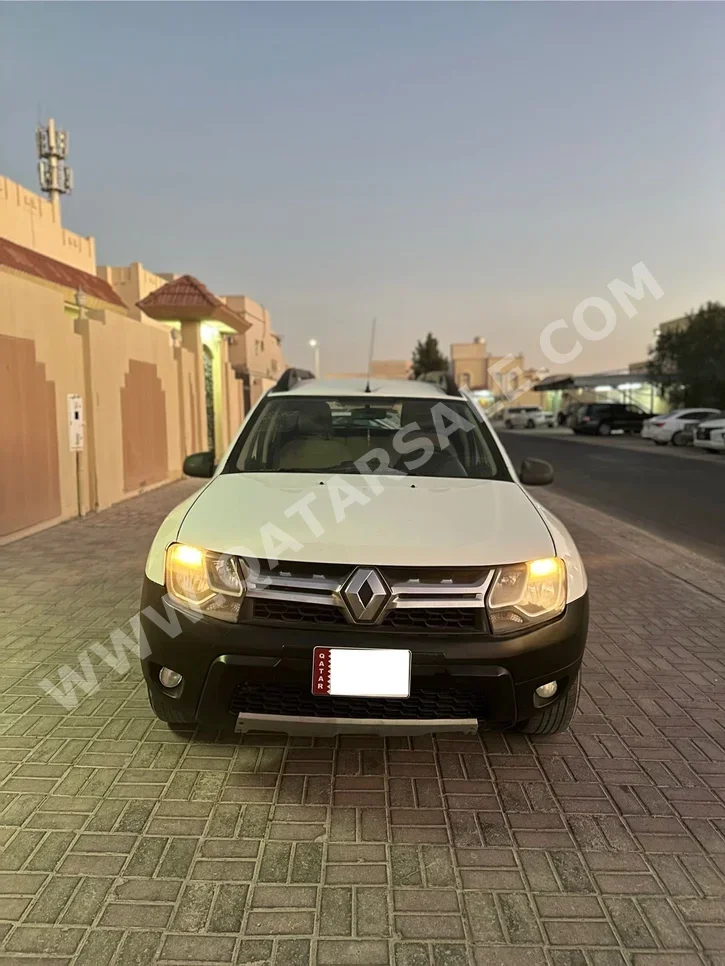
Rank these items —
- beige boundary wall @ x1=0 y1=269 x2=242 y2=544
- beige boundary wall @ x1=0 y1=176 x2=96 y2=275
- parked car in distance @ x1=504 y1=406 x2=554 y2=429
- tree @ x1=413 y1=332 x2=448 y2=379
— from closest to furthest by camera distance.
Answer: beige boundary wall @ x1=0 y1=269 x2=242 y2=544 < beige boundary wall @ x1=0 y1=176 x2=96 y2=275 < parked car in distance @ x1=504 y1=406 x2=554 y2=429 < tree @ x1=413 y1=332 x2=448 y2=379

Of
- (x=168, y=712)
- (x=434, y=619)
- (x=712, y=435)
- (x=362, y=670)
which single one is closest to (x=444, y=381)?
(x=434, y=619)

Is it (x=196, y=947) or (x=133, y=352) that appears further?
(x=133, y=352)

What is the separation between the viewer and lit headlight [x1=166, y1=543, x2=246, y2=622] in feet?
8.98

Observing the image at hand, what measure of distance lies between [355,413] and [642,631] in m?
2.58

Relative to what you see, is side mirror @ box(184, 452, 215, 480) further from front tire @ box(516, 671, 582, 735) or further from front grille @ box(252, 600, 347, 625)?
front tire @ box(516, 671, 582, 735)

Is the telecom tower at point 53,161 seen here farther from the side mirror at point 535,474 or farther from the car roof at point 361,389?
the side mirror at point 535,474

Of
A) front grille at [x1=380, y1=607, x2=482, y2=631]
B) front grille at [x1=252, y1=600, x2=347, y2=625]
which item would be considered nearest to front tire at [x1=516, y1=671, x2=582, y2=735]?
front grille at [x1=380, y1=607, x2=482, y2=631]

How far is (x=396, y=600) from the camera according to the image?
2658 mm

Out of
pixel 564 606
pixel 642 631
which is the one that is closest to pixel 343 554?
pixel 564 606

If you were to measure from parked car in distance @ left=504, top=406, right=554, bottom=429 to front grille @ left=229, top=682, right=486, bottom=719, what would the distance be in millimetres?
45995

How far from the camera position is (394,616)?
2.68 metres

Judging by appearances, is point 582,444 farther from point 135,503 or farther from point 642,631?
point 642,631

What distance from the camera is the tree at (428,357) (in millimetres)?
74188

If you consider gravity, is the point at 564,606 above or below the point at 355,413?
below
